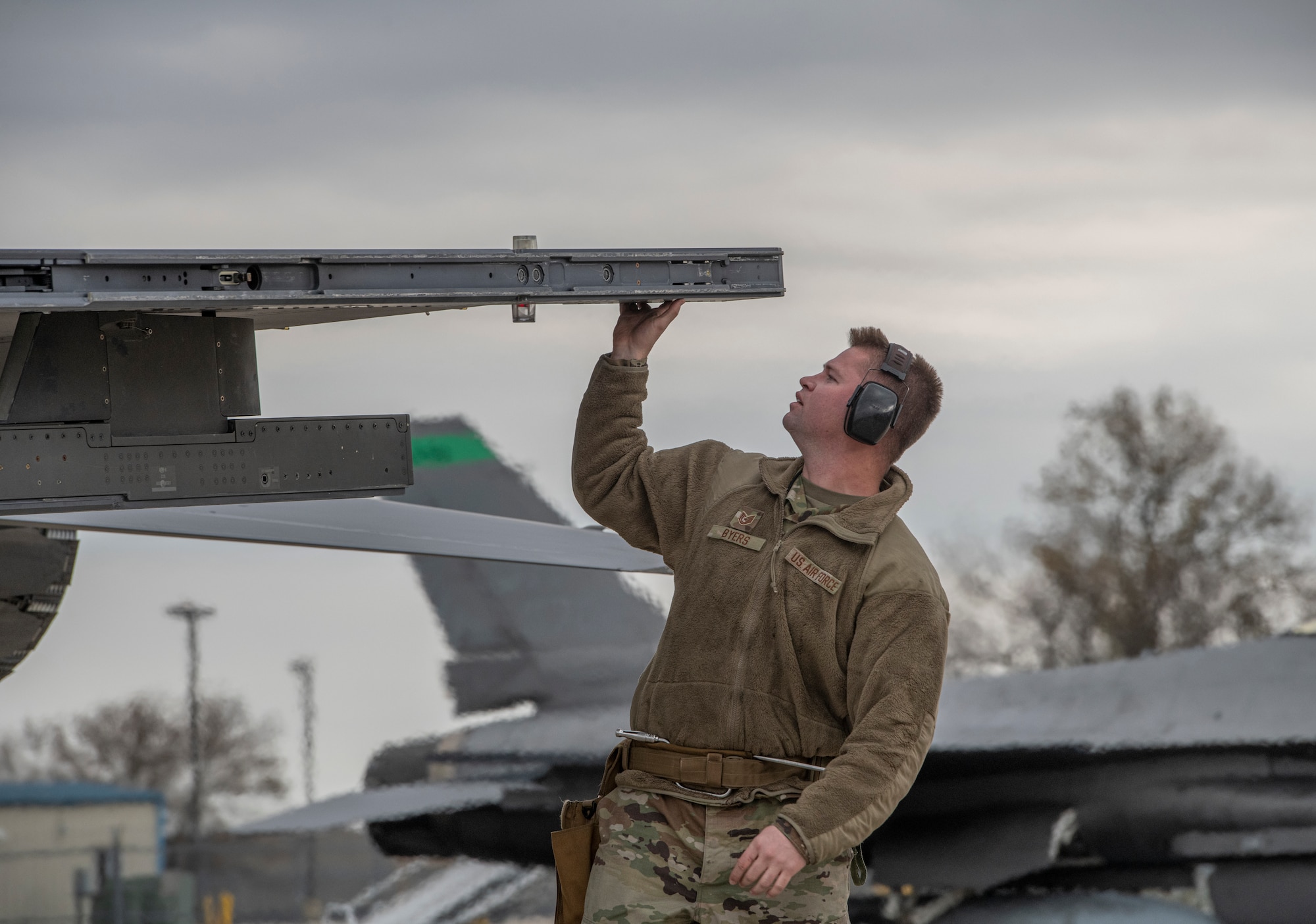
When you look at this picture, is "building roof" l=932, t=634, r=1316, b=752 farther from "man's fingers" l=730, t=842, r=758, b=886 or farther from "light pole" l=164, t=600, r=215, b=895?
"light pole" l=164, t=600, r=215, b=895

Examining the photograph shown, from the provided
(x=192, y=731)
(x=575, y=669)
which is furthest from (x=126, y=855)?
(x=575, y=669)

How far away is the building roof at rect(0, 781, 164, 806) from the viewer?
17047 mm

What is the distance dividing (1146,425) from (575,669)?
22.2 ft

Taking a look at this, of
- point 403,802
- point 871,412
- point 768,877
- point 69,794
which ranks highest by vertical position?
point 871,412

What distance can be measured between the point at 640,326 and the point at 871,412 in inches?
25.6

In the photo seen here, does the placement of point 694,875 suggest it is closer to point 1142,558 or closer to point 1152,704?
point 1152,704

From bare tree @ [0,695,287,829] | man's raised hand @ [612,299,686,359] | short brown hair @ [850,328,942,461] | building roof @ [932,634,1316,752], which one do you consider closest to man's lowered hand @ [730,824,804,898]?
short brown hair @ [850,328,942,461]

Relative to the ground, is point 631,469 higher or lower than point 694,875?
higher

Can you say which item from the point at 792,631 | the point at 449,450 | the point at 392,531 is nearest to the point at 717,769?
the point at 792,631

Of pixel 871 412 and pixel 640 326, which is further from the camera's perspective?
pixel 640 326

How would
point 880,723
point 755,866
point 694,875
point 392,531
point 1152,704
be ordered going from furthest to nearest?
point 1152,704 → point 392,531 → point 694,875 → point 880,723 → point 755,866

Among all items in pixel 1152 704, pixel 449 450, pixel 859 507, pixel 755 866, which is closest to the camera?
pixel 755 866

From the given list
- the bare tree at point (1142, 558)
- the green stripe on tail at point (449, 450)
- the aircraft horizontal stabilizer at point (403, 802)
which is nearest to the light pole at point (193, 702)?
the aircraft horizontal stabilizer at point (403, 802)

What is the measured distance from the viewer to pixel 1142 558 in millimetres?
13641
